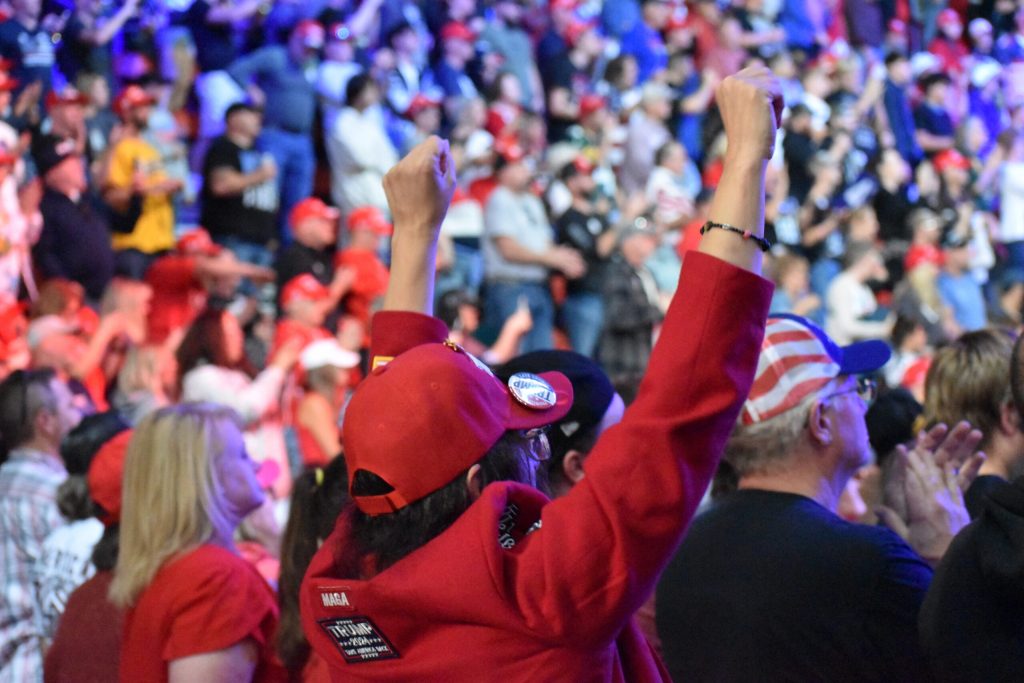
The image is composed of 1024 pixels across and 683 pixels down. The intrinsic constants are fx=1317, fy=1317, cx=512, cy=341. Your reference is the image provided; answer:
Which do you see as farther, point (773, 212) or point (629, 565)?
point (773, 212)

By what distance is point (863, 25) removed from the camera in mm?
14945

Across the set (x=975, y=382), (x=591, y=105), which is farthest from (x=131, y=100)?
(x=975, y=382)

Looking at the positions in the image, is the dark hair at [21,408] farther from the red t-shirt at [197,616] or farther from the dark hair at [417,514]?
the dark hair at [417,514]

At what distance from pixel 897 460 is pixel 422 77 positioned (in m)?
8.36

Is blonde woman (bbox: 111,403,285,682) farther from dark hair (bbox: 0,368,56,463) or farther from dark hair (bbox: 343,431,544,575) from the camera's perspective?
dark hair (bbox: 0,368,56,463)

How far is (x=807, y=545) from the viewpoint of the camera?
2271mm

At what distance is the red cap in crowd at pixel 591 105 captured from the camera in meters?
10.9

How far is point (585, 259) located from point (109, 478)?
6.32 meters

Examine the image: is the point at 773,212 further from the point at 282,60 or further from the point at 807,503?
the point at 807,503

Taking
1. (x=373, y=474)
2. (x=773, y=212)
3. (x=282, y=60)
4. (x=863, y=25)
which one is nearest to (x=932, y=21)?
(x=863, y=25)

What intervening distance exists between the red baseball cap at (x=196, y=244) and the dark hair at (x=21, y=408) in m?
3.45

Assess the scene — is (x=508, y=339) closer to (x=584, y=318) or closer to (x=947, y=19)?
(x=584, y=318)

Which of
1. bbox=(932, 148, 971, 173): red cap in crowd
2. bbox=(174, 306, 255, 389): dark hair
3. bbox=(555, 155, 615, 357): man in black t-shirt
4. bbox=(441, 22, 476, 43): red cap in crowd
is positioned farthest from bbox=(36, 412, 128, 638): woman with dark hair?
bbox=(932, 148, 971, 173): red cap in crowd

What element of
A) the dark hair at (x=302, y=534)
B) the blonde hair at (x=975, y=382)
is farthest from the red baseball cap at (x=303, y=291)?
the blonde hair at (x=975, y=382)
